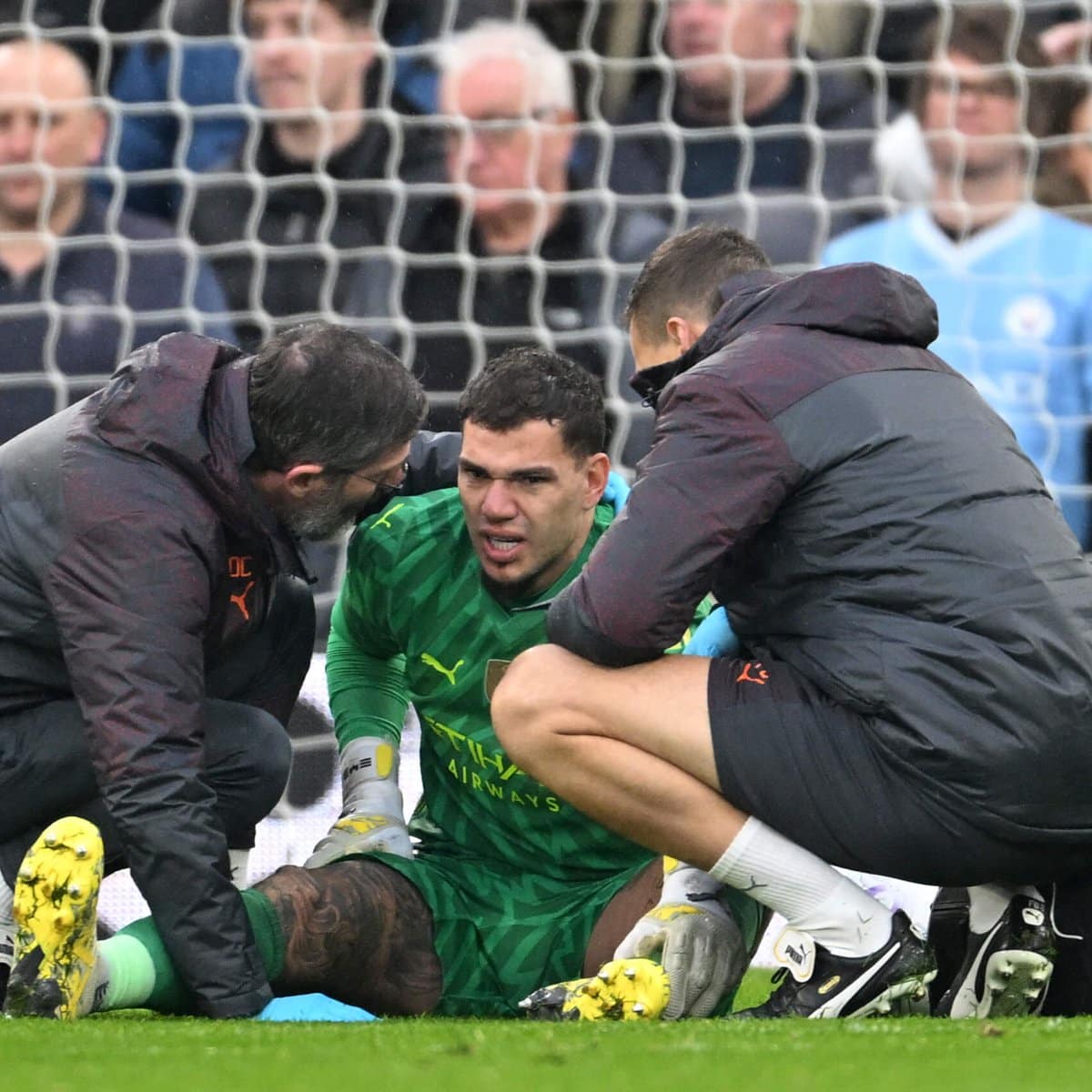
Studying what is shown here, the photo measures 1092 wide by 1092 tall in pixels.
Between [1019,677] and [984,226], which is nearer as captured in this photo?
[1019,677]

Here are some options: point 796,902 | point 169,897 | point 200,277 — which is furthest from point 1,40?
point 796,902

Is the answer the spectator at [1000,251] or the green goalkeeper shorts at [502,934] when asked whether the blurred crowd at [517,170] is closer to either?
the spectator at [1000,251]

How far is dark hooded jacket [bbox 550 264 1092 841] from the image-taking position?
3072mm

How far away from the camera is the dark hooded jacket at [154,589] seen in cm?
317

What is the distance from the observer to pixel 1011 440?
3293 millimetres

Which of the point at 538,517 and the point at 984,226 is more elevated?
the point at 984,226

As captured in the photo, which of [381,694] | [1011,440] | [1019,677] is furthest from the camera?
[381,694]

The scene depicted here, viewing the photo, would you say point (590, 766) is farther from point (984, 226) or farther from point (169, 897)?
point (984, 226)

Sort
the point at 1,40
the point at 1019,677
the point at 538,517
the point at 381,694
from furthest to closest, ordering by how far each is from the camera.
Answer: the point at 1,40
the point at 381,694
the point at 538,517
the point at 1019,677

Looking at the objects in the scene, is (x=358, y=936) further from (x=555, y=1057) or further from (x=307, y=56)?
(x=307, y=56)

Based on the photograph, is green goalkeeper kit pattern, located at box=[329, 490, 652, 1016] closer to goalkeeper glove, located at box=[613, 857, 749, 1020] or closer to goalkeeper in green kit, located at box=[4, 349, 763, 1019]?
goalkeeper in green kit, located at box=[4, 349, 763, 1019]

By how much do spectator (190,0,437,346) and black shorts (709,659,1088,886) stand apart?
315 centimetres

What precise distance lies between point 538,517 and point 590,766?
2.09ft

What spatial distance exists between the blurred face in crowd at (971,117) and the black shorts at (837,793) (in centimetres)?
329
